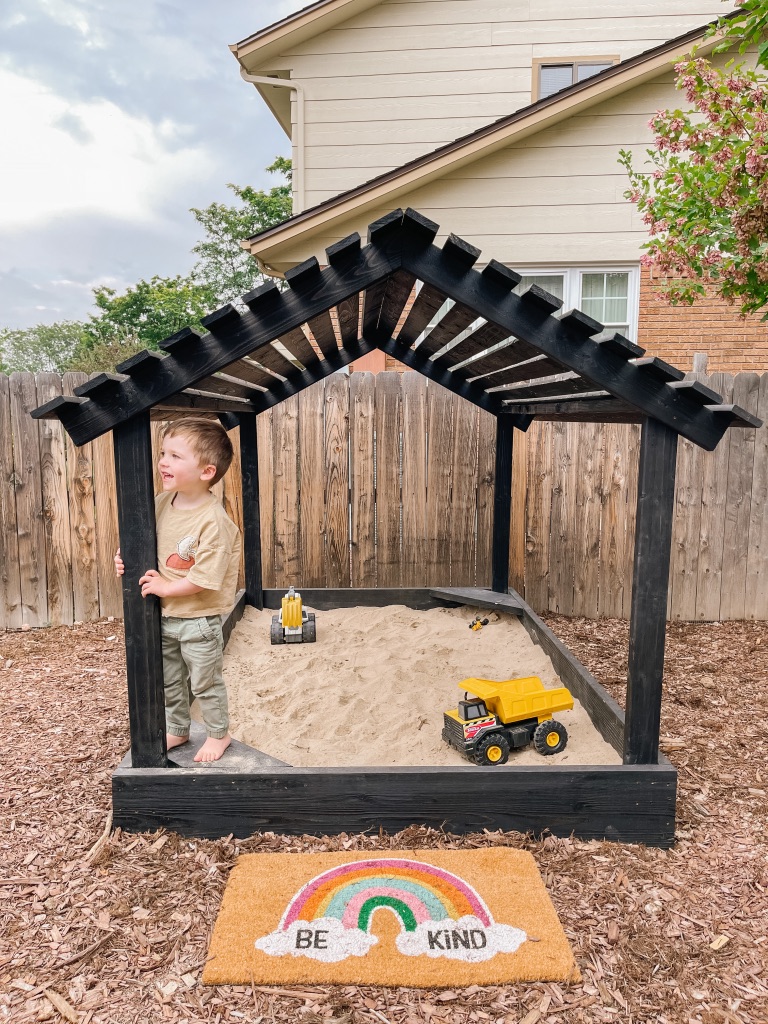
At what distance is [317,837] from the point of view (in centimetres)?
302

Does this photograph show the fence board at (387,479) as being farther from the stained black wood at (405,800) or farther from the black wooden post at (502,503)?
the stained black wood at (405,800)

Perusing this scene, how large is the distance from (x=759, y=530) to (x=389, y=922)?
5.30m

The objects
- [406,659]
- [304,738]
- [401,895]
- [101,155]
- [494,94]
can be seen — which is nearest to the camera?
[401,895]

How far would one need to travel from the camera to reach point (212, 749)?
3191mm

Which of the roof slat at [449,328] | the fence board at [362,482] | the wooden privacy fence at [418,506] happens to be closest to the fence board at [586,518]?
the wooden privacy fence at [418,506]

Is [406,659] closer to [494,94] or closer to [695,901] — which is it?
[695,901]

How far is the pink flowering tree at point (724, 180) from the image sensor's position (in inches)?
146

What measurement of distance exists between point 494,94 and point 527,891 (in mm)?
9153

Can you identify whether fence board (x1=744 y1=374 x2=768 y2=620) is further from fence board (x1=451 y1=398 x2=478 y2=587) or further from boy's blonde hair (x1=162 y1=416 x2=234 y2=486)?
boy's blonde hair (x1=162 y1=416 x2=234 y2=486)

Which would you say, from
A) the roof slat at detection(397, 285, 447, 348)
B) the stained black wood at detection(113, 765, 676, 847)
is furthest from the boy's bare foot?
the roof slat at detection(397, 285, 447, 348)

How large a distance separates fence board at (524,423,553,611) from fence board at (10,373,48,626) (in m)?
4.39

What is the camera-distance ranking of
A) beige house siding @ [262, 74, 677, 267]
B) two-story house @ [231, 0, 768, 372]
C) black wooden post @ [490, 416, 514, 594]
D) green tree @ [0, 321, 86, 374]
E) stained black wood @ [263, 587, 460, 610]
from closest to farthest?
black wooden post @ [490, 416, 514, 594] < stained black wood @ [263, 587, 460, 610] < two-story house @ [231, 0, 768, 372] < beige house siding @ [262, 74, 677, 267] < green tree @ [0, 321, 86, 374]

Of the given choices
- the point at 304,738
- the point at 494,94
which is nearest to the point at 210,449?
the point at 304,738

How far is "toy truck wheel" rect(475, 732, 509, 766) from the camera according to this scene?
340cm
